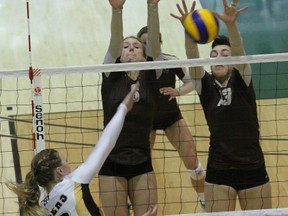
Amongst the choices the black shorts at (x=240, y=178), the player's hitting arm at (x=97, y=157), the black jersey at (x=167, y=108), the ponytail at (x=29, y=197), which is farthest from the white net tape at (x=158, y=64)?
the ponytail at (x=29, y=197)

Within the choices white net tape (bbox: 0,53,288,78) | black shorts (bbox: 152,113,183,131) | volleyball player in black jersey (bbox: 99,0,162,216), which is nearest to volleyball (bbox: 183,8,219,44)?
white net tape (bbox: 0,53,288,78)

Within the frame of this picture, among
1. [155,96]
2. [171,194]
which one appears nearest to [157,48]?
[155,96]

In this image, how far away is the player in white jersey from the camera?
4164mm

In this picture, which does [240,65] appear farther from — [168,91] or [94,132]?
[94,132]

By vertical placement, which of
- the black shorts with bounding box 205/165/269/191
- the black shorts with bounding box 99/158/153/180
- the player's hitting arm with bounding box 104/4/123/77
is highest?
the player's hitting arm with bounding box 104/4/123/77

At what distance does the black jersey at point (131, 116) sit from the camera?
527 centimetres

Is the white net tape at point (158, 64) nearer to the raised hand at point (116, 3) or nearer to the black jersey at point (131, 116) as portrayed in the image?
the black jersey at point (131, 116)

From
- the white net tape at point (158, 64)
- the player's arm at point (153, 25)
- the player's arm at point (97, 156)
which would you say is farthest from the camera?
the player's arm at point (153, 25)

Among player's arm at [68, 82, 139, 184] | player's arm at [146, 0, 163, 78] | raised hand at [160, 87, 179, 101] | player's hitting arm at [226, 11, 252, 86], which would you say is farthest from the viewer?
raised hand at [160, 87, 179, 101]

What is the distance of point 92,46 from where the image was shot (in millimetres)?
9969

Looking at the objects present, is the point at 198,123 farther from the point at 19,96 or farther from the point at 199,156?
the point at 19,96

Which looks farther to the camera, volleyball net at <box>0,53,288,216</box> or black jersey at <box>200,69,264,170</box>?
volleyball net at <box>0,53,288,216</box>

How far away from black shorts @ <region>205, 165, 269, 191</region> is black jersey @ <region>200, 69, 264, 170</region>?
36mm

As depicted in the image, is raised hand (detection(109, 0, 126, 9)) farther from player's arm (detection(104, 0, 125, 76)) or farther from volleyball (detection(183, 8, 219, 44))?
volleyball (detection(183, 8, 219, 44))
